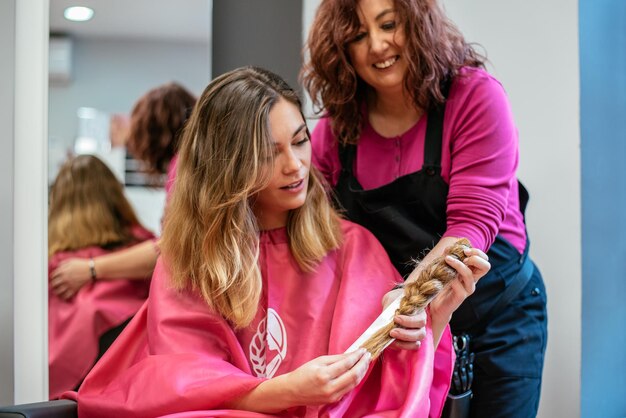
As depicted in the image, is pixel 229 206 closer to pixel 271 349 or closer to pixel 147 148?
pixel 271 349

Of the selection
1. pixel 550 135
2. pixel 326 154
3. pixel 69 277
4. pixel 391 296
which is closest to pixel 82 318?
pixel 69 277

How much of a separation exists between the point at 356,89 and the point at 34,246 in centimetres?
113

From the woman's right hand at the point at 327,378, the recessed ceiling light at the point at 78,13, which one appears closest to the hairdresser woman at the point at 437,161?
the woman's right hand at the point at 327,378

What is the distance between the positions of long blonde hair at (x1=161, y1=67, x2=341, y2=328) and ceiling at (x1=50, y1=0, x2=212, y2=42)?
2.11 ft

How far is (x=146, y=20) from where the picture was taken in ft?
7.63

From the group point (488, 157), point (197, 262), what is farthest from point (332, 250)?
point (488, 157)

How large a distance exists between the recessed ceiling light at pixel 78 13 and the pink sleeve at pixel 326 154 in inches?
34.1

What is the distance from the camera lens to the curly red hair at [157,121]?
2.36m

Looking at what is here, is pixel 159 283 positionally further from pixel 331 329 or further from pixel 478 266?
pixel 478 266

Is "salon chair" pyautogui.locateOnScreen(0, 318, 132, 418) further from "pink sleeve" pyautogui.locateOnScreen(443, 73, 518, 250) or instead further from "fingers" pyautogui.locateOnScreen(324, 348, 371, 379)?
"pink sleeve" pyautogui.locateOnScreen(443, 73, 518, 250)

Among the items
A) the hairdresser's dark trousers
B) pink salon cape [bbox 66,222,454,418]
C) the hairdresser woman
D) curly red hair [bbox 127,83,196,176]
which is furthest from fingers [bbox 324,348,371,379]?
curly red hair [bbox 127,83,196,176]

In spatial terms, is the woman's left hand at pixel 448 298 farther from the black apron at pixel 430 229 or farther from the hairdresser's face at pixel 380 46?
the hairdresser's face at pixel 380 46

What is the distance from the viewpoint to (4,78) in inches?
83.6

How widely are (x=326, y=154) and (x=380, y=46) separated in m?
0.40
